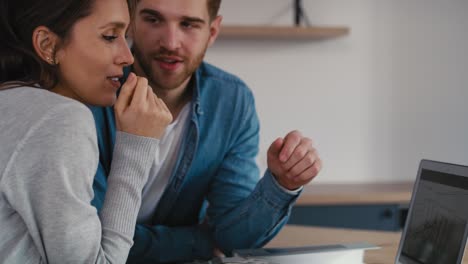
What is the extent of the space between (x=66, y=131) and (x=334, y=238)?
82cm

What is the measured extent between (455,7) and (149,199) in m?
2.38

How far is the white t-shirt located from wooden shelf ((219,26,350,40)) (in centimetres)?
143

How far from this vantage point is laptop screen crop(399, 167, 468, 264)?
916mm

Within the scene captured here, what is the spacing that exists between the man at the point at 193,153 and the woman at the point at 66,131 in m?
0.39

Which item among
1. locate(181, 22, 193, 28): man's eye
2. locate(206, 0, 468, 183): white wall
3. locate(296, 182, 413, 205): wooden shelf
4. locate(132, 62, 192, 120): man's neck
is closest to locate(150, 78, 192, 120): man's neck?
locate(132, 62, 192, 120): man's neck

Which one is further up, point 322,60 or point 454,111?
point 322,60

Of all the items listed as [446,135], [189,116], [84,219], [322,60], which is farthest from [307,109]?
[84,219]

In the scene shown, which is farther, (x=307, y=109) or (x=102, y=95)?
(x=307, y=109)

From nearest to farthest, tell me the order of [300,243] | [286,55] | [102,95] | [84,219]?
1. [84,219]
2. [102,95]
3. [300,243]
4. [286,55]

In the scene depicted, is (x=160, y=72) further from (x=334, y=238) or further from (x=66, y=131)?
(x=66, y=131)

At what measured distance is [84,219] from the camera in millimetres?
874

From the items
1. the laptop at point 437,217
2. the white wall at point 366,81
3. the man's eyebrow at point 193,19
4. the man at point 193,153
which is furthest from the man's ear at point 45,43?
the white wall at point 366,81

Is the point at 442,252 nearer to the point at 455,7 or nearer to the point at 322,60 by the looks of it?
the point at 322,60

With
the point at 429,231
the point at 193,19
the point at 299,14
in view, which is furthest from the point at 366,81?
the point at 429,231
